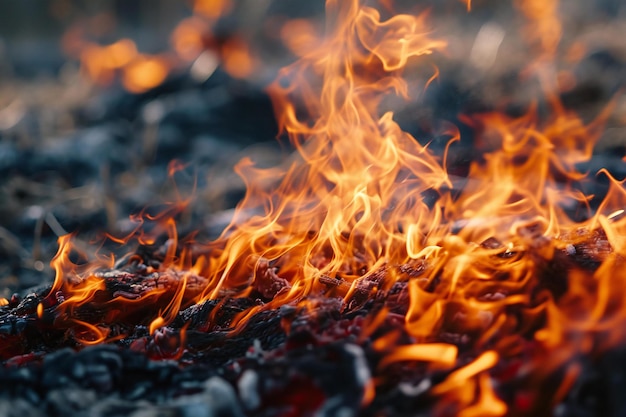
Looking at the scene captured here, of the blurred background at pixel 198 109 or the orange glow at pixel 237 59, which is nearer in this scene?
the blurred background at pixel 198 109

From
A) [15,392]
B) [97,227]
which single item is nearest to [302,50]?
[97,227]

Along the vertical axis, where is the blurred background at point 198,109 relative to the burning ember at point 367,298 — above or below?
below

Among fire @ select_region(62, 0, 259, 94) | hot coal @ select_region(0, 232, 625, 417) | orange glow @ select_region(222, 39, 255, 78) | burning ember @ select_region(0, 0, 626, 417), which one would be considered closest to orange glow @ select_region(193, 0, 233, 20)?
fire @ select_region(62, 0, 259, 94)

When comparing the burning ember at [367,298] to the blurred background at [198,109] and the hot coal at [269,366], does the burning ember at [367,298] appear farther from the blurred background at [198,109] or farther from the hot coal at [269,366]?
the blurred background at [198,109]

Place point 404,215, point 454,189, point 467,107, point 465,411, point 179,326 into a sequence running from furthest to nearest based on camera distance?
point 467,107, point 454,189, point 404,215, point 179,326, point 465,411

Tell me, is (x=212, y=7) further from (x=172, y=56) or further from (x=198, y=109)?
(x=198, y=109)

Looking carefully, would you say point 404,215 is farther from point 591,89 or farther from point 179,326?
point 591,89

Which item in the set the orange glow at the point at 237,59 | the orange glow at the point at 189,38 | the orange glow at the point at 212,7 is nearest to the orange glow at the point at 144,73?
the orange glow at the point at 189,38
